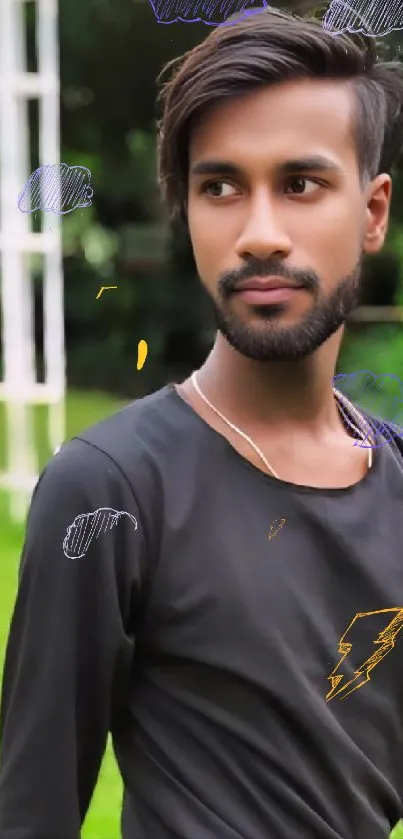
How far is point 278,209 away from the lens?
0.75 m

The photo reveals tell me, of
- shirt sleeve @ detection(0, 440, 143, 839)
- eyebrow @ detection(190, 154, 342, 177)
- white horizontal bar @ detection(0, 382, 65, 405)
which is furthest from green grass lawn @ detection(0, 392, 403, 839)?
eyebrow @ detection(190, 154, 342, 177)

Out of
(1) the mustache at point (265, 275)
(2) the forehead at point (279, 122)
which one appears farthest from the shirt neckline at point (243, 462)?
(2) the forehead at point (279, 122)

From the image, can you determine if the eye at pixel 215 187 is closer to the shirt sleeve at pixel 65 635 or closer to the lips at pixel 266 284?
the lips at pixel 266 284

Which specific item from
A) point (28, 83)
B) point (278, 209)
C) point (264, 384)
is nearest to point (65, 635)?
point (264, 384)

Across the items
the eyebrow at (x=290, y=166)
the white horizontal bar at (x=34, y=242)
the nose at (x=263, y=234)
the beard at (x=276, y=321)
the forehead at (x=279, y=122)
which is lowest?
the beard at (x=276, y=321)

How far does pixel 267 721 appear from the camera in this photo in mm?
801

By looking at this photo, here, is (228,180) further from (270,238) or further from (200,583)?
(200,583)

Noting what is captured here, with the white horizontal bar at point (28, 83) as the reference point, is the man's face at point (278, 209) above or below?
below

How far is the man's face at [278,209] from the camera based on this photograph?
738 mm

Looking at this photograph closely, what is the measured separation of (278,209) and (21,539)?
559mm

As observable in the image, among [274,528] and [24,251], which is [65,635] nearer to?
[274,528]

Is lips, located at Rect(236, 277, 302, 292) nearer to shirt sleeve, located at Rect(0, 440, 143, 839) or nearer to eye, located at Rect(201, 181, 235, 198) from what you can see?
eye, located at Rect(201, 181, 235, 198)

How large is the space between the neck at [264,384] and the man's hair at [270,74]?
0.46ft

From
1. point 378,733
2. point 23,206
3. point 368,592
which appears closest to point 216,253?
point 23,206
